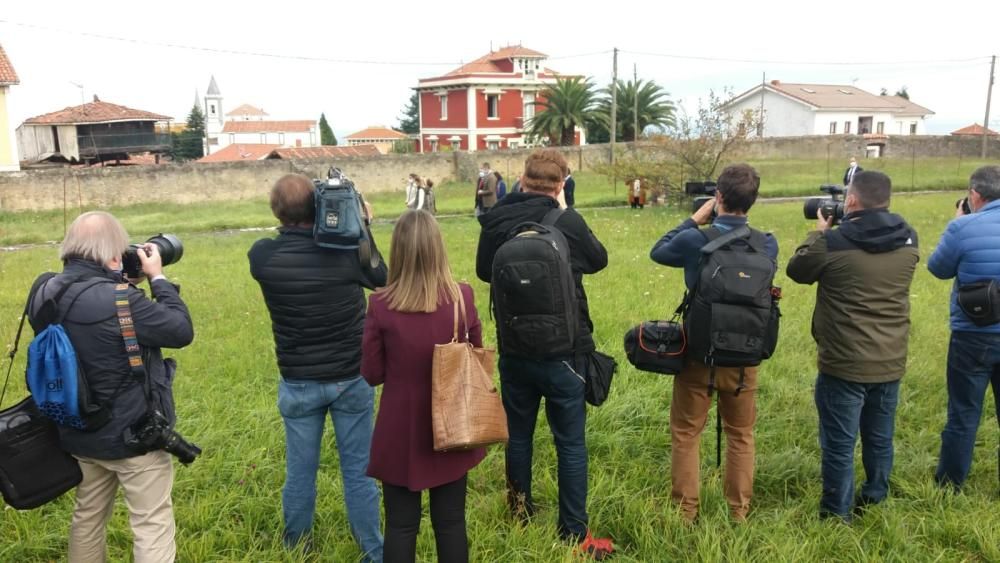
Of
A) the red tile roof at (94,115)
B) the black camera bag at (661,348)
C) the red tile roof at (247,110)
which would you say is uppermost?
the red tile roof at (247,110)

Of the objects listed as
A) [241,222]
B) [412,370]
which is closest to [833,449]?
[412,370]

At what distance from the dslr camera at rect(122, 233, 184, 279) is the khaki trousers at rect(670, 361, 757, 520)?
2454 mm

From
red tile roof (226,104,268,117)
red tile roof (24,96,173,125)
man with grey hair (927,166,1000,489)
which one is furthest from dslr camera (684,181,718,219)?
red tile roof (226,104,268,117)

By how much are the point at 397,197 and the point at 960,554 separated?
85.9 feet

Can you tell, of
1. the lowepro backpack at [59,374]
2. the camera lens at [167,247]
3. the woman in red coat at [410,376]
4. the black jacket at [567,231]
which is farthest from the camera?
the black jacket at [567,231]

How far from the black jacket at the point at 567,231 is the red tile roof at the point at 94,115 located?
47.1 metres

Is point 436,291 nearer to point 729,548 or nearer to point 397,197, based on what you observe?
point 729,548

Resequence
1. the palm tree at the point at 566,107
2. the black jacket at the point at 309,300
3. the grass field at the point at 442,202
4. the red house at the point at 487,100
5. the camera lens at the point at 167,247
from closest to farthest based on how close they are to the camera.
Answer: the camera lens at the point at 167,247
the black jacket at the point at 309,300
the grass field at the point at 442,202
the palm tree at the point at 566,107
the red house at the point at 487,100

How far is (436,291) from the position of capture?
2865 millimetres

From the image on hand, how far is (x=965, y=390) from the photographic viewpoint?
4023mm

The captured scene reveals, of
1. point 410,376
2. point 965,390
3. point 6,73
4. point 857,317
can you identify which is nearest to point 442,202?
point 6,73

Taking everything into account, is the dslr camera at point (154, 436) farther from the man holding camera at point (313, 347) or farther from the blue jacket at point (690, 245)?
the blue jacket at point (690, 245)

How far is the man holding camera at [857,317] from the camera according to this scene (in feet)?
12.0

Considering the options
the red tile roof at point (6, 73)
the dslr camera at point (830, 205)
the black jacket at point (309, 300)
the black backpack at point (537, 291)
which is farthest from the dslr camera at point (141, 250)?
the red tile roof at point (6, 73)
